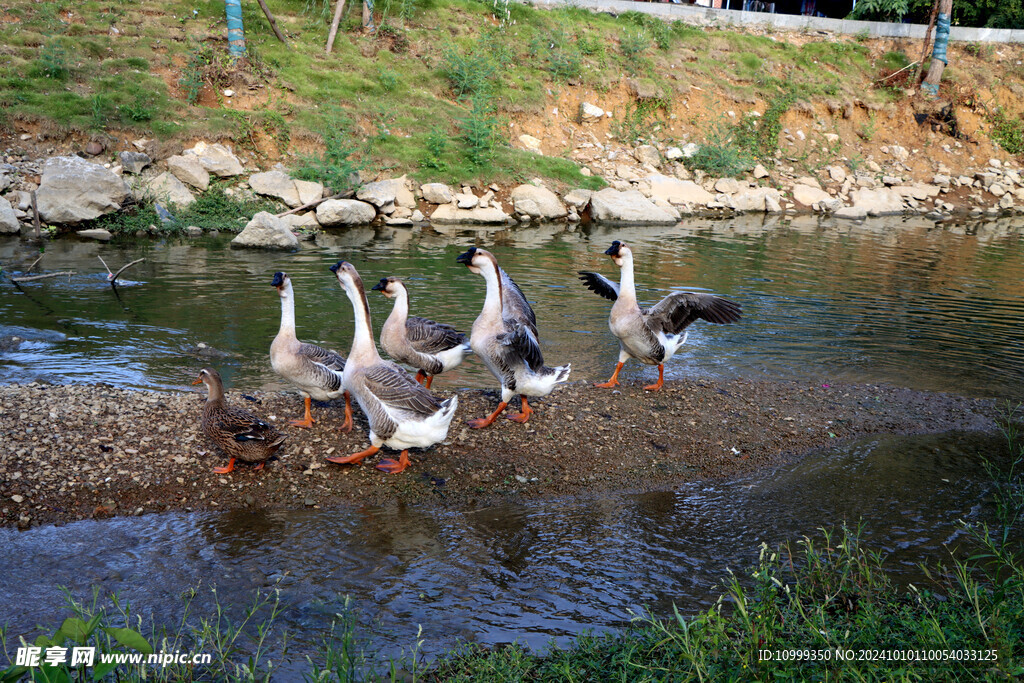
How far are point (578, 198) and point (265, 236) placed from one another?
35.3 ft

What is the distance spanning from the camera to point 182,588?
187 inches

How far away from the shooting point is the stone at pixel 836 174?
100ft

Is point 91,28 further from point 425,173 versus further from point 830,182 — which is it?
point 830,182

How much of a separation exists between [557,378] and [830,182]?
89.4 ft

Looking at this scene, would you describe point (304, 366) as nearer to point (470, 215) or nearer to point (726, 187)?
point (470, 215)

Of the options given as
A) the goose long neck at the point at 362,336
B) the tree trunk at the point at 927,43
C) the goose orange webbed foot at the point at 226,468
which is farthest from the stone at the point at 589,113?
the goose orange webbed foot at the point at 226,468

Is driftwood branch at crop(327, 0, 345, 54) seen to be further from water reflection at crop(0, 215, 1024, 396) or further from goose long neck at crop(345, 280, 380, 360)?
goose long neck at crop(345, 280, 380, 360)

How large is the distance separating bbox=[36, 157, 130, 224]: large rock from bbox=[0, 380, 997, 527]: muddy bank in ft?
38.8

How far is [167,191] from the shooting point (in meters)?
19.0

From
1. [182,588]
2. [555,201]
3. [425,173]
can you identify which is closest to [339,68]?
[425,173]

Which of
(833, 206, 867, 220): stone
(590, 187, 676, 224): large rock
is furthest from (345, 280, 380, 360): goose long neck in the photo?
(833, 206, 867, 220): stone

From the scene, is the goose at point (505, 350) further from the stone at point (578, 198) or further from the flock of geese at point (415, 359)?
the stone at point (578, 198)

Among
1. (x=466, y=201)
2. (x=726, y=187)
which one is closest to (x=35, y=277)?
(x=466, y=201)

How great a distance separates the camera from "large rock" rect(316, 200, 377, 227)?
19.9 metres
